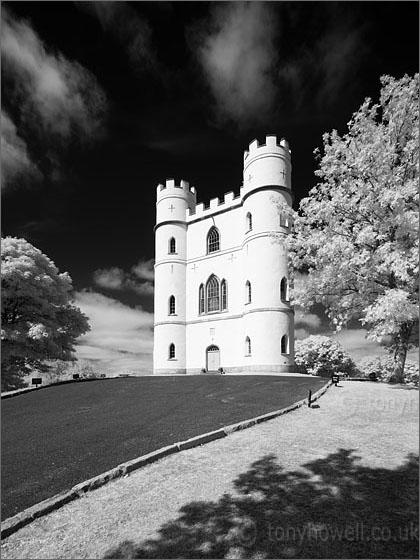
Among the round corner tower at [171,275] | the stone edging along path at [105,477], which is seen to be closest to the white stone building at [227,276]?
the round corner tower at [171,275]

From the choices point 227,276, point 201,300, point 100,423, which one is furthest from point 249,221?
point 100,423

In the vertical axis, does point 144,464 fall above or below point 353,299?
below

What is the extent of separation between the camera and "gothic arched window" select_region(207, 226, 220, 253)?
38719 mm

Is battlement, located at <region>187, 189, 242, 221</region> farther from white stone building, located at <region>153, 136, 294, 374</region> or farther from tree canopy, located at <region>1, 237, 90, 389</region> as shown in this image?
tree canopy, located at <region>1, 237, 90, 389</region>

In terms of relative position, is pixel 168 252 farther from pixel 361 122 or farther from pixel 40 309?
pixel 361 122

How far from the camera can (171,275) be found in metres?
39.8

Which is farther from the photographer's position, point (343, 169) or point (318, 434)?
point (343, 169)

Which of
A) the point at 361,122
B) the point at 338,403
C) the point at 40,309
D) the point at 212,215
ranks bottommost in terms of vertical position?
the point at 338,403

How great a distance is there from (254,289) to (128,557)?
2868cm

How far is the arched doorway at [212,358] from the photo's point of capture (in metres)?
35.7

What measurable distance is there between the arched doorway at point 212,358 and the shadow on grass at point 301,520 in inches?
1138

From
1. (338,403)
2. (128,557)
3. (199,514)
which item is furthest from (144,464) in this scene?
(338,403)

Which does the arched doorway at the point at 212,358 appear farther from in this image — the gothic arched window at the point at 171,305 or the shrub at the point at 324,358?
the shrub at the point at 324,358

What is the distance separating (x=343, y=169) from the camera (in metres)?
15.0
